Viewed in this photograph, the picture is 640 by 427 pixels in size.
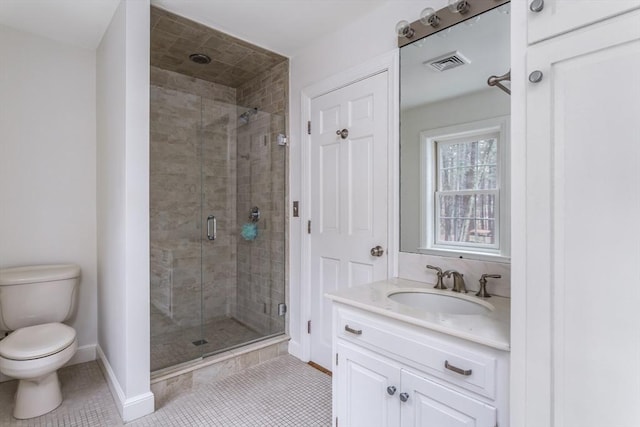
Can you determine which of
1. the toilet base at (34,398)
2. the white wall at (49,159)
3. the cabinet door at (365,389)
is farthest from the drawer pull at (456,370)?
the white wall at (49,159)

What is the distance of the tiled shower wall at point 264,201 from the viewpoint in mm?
2826

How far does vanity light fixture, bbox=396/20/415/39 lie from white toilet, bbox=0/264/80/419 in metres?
2.59

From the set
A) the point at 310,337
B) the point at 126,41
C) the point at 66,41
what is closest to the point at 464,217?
the point at 310,337

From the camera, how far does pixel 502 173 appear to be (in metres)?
1.57

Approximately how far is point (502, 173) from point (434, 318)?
2.62ft

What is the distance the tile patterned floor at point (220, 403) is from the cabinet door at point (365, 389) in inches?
17.5

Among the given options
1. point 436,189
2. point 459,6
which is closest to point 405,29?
point 459,6

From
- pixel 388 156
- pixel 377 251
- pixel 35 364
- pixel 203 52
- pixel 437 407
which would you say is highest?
pixel 203 52

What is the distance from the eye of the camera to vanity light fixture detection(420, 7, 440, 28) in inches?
68.6
